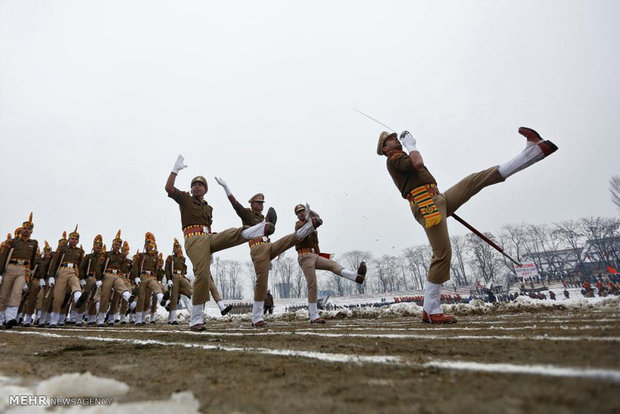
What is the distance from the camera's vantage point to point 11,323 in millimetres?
7512

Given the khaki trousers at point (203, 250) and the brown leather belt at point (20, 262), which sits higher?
the brown leather belt at point (20, 262)

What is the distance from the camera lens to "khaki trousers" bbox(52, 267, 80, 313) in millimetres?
9474

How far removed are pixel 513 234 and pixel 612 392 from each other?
3203 inches

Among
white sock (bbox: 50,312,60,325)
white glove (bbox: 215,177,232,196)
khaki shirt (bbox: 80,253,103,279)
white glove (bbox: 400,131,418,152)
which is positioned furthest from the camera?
khaki shirt (bbox: 80,253,103,279)

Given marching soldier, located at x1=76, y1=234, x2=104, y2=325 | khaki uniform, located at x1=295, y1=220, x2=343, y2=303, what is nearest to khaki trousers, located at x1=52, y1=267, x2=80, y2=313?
marching soldier, located at x1=76, y1=234, x2=104, y2=325

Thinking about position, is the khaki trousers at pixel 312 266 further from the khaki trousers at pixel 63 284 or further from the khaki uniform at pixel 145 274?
the khaki trousers at pixel 63 284

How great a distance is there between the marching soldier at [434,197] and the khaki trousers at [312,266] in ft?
9.72

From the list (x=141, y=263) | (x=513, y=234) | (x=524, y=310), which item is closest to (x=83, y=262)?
(x=141, y=263)

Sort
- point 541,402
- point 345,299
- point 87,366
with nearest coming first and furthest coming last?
point 541,402
point 87,366
point 345,299

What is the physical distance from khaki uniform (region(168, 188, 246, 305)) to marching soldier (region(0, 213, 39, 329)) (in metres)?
5.96

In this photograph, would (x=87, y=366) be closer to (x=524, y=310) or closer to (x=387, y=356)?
(x=387, y=356)

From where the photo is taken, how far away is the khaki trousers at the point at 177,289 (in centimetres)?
1098

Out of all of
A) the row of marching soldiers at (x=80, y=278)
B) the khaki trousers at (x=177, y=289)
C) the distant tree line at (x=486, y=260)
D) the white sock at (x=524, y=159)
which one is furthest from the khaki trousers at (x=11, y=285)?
the distant tree line at (x=486, y=260)

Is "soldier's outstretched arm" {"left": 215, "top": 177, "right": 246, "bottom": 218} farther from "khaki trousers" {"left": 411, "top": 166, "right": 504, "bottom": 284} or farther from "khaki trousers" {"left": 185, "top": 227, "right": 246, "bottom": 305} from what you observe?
"khaki trousers" {"left": 411, "top": 166, "right": 504, "bottom": 284}
